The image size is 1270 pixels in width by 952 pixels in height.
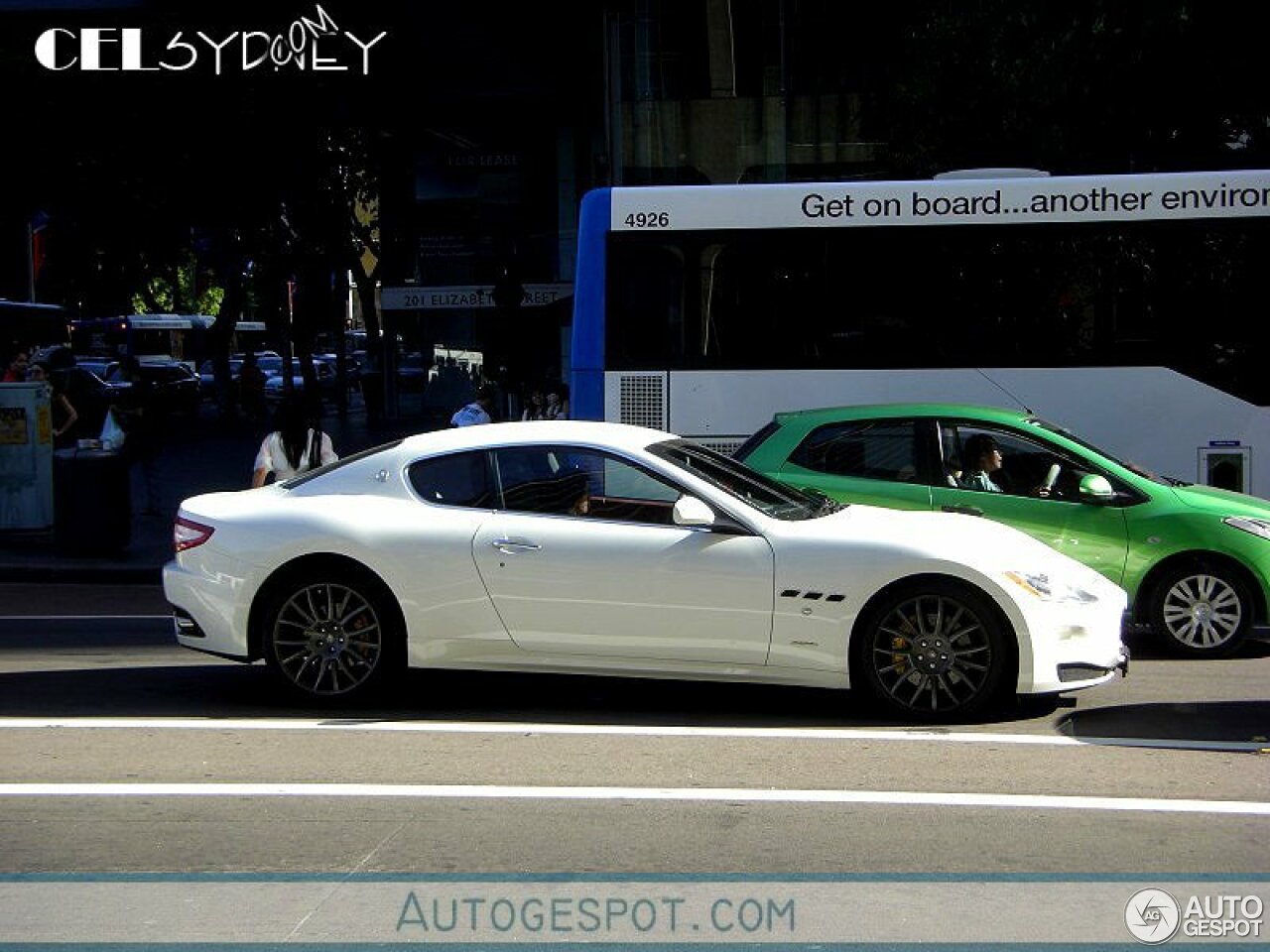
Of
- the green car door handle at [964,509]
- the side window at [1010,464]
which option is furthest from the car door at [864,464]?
the side window at [1010,464]

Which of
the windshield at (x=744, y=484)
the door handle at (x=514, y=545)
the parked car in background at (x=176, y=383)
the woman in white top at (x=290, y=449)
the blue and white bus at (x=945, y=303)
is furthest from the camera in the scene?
the parked car in background at (x=176, y=383)

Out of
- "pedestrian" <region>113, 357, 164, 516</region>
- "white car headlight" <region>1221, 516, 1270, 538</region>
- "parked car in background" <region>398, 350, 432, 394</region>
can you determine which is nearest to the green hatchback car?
"white car headlight" <region>1221, 516, 1270, 538</region>

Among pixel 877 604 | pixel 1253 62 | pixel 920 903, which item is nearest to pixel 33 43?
Answer: pixel 1253 62

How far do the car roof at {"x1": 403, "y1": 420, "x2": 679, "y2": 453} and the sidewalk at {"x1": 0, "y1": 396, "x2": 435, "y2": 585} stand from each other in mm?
7846


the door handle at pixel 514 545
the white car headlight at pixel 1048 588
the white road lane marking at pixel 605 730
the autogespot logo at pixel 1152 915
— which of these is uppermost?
the door handle at pixel 514 545

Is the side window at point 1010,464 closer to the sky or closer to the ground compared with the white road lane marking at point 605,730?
closer to the sky

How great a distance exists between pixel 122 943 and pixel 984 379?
35.4ft

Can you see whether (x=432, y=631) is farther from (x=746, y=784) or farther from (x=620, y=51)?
(x=620, y=51)

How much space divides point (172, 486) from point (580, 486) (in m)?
17.2

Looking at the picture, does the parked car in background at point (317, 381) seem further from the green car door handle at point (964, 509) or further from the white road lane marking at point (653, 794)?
the white road lane marking at point (653, 794)

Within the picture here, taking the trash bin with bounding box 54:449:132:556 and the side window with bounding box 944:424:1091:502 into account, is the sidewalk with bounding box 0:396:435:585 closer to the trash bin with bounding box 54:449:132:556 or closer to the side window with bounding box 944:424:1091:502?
the trash bin with bounding box 54:449:132:556

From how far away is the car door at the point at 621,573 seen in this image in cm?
818

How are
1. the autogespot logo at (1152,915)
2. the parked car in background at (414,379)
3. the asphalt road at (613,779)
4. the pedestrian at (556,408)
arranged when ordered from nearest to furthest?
1. the autogespot logo at (1152,915)
2. the asphalt road at (613,779)
3. the pedestrian at (556,408)
4. the parked car in background at (414,379)

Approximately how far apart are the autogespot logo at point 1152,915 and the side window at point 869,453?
18.2 ft
